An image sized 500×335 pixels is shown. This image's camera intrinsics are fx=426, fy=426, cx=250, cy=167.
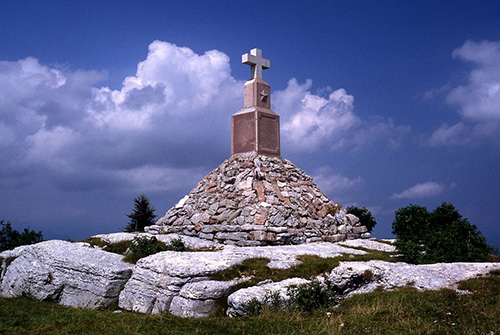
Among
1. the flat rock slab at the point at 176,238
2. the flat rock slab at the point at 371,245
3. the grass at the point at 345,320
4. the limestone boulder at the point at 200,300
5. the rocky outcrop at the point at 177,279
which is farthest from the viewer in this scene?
the flat rock slab at the point at 371,245

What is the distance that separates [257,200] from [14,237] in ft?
42.7

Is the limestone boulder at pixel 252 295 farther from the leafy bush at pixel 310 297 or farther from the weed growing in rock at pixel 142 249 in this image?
the weed growing in rock at pixel 142 249

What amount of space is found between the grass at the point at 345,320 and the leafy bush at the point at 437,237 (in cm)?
493

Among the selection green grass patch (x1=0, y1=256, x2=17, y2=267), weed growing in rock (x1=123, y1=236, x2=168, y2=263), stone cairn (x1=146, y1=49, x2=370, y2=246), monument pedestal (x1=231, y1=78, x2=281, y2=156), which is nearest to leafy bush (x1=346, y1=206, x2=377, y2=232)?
stone cairn (x1=146, y1=49, x2=370, y2=246)

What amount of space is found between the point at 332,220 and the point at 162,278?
12164 mm

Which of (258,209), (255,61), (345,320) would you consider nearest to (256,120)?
(255,61)

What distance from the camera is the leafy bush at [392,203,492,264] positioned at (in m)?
17.2

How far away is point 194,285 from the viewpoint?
41.1ft

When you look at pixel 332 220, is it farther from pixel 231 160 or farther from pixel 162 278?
pixel 162 278

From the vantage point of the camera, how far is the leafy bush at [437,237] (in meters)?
17.2

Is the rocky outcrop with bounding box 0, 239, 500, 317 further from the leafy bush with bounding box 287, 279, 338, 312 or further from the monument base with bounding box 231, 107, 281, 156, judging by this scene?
the monument base with bounding box 231, 107, 281, 156

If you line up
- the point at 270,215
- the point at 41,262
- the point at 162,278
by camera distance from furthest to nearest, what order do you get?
the point at 270,215 → the point at 41,262 → the point at 162,278

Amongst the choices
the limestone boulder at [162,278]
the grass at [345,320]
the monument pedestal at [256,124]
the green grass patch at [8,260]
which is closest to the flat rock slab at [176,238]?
the green grass patch at [8,260]

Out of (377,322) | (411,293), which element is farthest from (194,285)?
(411,293)
